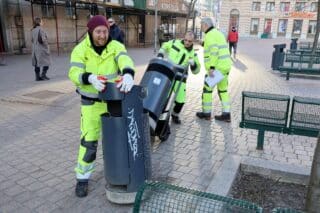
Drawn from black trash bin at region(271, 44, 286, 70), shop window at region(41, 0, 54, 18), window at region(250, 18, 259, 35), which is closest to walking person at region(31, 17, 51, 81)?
shop window at region(41, 0, 54, 18)

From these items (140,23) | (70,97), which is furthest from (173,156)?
(140,23)

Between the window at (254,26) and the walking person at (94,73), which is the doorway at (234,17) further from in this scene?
the walking person at (94,73)

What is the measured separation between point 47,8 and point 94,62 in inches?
571

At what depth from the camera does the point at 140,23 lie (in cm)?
2414

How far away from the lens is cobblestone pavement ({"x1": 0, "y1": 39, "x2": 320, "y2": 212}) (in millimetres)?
3209

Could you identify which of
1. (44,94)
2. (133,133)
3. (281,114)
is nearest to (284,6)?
(44,94)

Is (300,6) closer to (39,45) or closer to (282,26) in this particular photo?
(282,26)

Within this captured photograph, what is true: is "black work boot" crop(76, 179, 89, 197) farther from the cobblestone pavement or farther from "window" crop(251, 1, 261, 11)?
"window" crop(251, 1, 261, 11)

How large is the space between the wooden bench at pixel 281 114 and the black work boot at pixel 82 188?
6.99ft

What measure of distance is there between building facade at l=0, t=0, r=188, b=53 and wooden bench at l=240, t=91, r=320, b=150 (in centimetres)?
1261

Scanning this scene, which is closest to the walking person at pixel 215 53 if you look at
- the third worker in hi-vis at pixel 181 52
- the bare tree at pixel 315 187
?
the third worker in hi-vis at pixel 181 52

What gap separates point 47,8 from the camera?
15.9m

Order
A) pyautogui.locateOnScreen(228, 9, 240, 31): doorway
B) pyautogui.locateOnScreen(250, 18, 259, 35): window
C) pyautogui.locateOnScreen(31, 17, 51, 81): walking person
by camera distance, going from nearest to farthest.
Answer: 1. pyautogui.locateOnScreen(31, 17, 51, 81): walking person
2. pyautogui.locateOnScreen(250, 18, 259, 35): window
3. pyautogui.locateOnScreen(228, 9, 240, 31): doorway

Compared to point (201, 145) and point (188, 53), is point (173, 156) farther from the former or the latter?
point (188, 53)
